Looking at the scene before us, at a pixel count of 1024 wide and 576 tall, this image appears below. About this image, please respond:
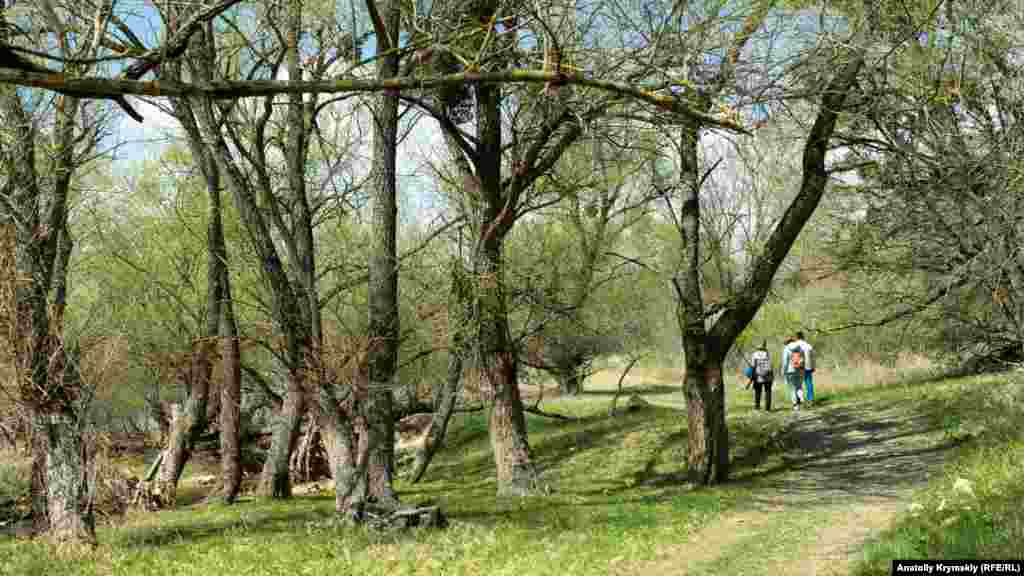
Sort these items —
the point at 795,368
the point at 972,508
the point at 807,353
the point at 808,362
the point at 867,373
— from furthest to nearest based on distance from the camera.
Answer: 1. the point at 867,373
2. the point at 808,362
3. the point at 807,353
4. the point at 795,368
5. the point at 972,508

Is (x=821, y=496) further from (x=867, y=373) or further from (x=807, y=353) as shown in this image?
(x=867, y=373)

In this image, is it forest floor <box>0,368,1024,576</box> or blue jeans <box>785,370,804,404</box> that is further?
blue jeans <box>785,370,804,404</box>

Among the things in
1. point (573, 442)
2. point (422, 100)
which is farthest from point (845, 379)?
point (422, 100)

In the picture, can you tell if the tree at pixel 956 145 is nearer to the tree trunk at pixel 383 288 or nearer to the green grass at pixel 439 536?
the green grass at pixel 439 536

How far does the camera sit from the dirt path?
8266mm

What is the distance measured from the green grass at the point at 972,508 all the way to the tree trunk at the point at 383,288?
6.34 metres

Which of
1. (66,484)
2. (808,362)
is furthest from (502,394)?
(808,362)

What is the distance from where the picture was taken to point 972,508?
740 cm

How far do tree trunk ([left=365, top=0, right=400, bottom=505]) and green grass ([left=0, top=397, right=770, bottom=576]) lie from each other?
0.97 metres

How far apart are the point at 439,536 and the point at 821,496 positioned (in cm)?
530

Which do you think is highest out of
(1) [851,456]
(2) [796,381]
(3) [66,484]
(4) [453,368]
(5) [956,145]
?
(5) [956,145]

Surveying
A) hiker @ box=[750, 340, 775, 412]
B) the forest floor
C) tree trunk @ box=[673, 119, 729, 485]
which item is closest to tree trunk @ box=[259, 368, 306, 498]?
the forest floor

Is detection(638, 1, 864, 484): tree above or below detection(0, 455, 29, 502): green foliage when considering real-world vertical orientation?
above

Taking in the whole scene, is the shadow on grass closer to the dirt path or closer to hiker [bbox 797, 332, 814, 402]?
the dirt path
